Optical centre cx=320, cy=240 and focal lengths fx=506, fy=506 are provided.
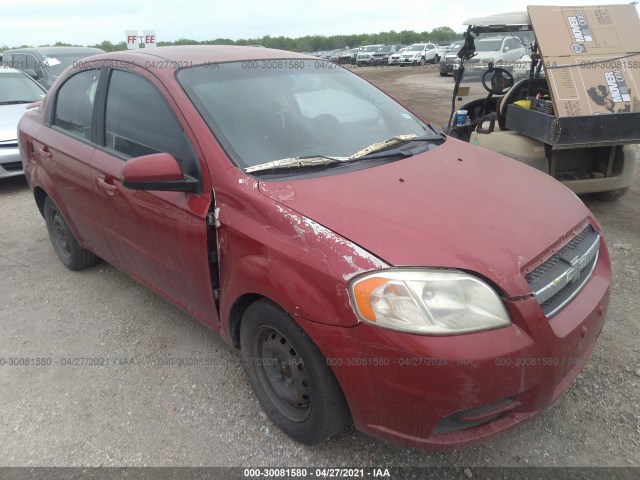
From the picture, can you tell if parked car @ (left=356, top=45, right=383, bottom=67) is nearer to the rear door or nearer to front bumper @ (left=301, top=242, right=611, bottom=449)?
the rear door

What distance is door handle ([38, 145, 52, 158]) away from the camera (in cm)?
364

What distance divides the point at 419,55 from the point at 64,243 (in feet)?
104

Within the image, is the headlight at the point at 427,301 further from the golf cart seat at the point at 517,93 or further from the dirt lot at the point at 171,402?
the golf cart seat at the point at 517,93

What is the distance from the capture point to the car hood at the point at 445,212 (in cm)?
183

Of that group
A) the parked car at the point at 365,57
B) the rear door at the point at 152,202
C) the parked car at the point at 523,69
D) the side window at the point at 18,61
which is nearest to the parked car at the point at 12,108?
the rear door at the point at 152,202

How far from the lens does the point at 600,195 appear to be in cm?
525

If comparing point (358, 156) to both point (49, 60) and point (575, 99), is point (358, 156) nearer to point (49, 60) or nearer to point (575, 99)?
point (575, 99)

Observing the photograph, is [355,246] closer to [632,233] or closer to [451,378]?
[451,378]

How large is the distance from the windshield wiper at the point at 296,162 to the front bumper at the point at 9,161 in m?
5.35

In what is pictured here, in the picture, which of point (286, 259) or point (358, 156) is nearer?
point (286, 259)

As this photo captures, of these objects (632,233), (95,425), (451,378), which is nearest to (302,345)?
(451,378)

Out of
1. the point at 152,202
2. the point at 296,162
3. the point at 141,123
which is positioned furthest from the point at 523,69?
the point at 152,202

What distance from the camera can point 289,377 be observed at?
2.29m

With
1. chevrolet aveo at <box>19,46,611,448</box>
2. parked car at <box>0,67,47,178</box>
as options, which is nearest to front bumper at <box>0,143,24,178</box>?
parked car at <box>0,67,47,178</box>
